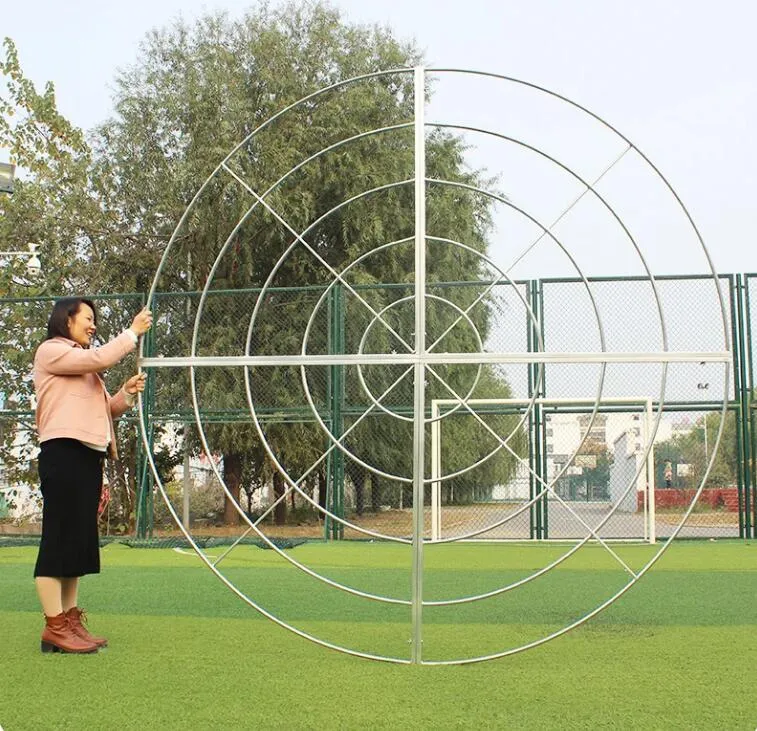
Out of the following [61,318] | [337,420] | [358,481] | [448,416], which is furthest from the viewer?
[358,481]

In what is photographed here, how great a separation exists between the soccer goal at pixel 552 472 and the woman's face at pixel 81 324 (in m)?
6.84

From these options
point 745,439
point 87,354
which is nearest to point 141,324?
point 87,354

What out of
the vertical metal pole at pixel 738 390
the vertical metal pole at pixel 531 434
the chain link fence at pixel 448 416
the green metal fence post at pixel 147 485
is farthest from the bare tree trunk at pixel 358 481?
the vertical metal pole at pixel 738 390

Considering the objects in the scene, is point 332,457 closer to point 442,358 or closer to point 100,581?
point 100,581

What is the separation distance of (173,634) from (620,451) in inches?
364

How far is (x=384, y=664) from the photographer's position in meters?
4.28

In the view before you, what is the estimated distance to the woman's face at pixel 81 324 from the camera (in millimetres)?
4918

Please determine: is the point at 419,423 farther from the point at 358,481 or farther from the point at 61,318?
the point at 358,481

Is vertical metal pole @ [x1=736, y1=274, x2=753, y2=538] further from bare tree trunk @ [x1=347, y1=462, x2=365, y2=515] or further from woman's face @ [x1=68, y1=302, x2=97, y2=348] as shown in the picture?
woman's face @ [x1=68, y1=302, x2=97, y2=348]

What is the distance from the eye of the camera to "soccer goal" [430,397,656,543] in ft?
39.9

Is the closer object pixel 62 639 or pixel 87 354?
pixel 62 639

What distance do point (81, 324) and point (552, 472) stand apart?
30.5ft

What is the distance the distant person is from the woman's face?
989 cm

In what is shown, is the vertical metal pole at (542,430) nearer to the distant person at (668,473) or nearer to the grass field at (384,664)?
the distant person at (668,473)
